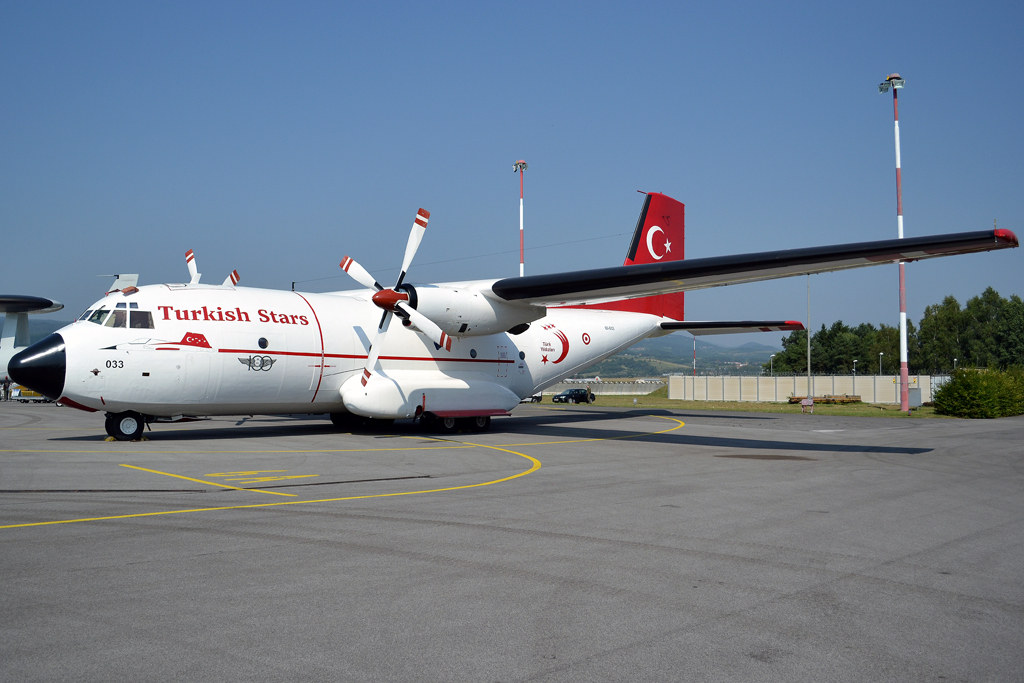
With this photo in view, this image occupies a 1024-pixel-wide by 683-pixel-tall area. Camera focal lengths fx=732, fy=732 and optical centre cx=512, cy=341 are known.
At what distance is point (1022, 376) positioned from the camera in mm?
39188

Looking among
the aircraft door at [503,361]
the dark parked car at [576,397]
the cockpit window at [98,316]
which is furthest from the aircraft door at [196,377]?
the dark parked car at [576,397]

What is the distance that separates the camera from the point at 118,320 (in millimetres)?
18016

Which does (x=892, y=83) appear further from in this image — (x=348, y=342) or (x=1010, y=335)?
(x=1010, y=335)

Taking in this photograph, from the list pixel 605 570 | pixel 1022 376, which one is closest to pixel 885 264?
pixel 605 570

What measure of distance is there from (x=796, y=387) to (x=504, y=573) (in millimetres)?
56096

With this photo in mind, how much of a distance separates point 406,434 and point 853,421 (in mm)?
19356

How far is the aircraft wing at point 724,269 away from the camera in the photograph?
50.6 feet

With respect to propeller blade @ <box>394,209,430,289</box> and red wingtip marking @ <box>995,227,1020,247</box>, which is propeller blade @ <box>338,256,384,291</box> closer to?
propeller blade @ <box>394,209,430,289</box>

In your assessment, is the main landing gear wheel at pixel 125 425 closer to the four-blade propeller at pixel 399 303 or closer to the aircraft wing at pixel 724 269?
the four-blade propeller at pixel 399 303

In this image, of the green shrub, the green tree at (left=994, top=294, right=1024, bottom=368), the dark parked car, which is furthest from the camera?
the green tree at (left=994, top=294, right=1024, bottom=368)

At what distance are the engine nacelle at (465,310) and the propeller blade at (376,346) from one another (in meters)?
1.36

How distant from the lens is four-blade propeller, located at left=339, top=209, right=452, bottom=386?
2042 centimetres

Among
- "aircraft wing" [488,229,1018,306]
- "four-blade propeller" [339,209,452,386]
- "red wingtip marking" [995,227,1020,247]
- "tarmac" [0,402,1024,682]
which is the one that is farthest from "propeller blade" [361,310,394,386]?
"red wingtip marking" [995,227,1020,247]

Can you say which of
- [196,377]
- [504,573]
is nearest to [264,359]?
[196,377]
